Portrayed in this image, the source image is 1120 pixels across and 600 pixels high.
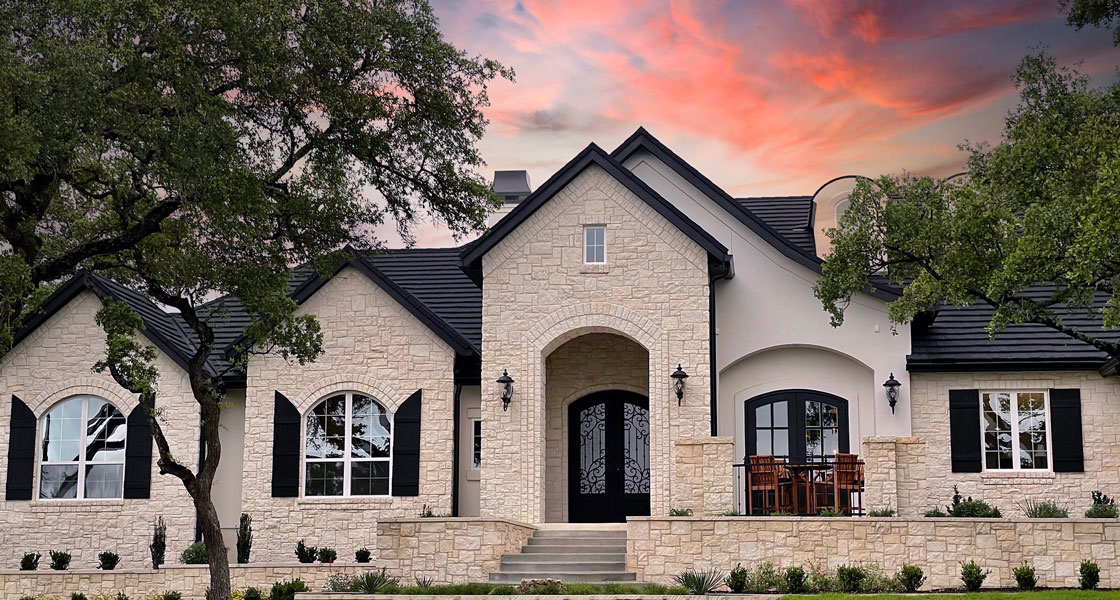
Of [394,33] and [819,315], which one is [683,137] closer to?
[819,315]

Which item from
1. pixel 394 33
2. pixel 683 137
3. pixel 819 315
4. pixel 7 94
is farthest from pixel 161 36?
pixel 683 137

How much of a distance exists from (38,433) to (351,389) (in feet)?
20.0

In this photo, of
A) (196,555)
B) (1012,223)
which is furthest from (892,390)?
(196,555)

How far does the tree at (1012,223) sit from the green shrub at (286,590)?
929 cm

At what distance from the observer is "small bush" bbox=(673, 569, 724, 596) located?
1653cm

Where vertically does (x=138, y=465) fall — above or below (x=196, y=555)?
above

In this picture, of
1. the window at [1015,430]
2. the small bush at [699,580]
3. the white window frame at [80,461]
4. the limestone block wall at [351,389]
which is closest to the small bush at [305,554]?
the limestone block wall at [351,389]

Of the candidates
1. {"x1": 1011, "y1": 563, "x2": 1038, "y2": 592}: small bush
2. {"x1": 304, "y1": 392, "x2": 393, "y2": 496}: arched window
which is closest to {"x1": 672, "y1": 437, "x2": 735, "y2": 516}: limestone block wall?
{"x1": 1011, "y1": 563, "x2": 1038, "y2": 592}: small bush

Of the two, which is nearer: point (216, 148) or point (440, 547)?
point (216, 148)

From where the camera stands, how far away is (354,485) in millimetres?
22641

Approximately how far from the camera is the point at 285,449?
892 inches

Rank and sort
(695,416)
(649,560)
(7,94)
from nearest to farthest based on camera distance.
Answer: (7,94) < (649,560) < (695,416)

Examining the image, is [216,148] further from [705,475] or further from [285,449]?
[705,475]

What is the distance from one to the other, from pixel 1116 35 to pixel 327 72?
41.0ft
